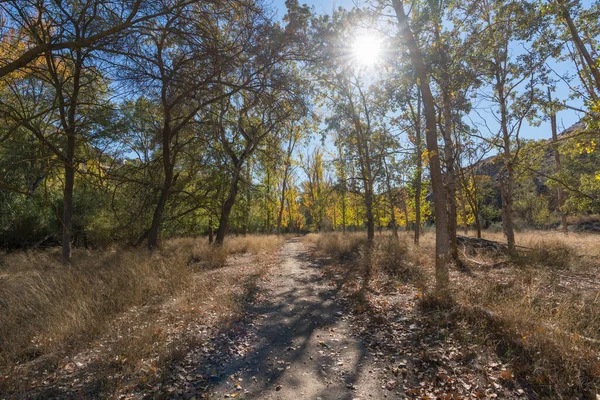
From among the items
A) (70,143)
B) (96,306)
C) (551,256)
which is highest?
(70,143)

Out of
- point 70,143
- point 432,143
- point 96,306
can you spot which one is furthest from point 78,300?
point 432,143

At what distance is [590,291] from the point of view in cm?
630

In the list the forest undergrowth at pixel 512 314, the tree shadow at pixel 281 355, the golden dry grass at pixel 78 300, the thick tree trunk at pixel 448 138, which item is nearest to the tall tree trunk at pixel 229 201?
the golden dry grass at pixel 78 300

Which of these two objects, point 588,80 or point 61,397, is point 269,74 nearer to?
point 61,397

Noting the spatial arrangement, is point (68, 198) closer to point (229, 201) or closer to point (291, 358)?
point (229, 201)

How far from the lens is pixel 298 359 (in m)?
4.42

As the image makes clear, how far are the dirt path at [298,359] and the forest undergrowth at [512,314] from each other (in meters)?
0.57

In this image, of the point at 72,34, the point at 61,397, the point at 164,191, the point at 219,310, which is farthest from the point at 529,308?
the point at 164,191

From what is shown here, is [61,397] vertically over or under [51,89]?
under

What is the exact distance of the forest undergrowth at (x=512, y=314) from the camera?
11.0ft

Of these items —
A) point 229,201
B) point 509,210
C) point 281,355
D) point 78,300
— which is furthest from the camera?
point 229,201

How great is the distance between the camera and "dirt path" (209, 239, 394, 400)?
11.8ft

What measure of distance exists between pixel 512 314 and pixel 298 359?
3.36 metres

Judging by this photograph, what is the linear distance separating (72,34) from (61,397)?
20.0 feet
